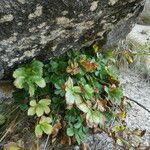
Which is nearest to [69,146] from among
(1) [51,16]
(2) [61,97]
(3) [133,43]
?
(2) [61,97]

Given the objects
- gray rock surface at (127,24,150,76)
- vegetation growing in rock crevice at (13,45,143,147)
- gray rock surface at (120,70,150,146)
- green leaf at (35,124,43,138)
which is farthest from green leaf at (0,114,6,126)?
gray rock surface at (127,24,150,76)

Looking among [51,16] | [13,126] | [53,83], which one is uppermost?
[51,16]

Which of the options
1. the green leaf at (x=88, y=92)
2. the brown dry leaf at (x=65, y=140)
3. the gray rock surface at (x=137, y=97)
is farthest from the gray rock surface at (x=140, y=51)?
the brown dry leaf at (x=65, y=140)

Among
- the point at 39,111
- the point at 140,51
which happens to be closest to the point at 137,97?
the point at 140,51

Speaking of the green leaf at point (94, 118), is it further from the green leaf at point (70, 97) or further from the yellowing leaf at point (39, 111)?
the yellowing leaf at point (39, 111)

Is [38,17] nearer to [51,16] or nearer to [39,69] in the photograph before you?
[51,16]

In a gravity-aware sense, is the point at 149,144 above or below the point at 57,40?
below
